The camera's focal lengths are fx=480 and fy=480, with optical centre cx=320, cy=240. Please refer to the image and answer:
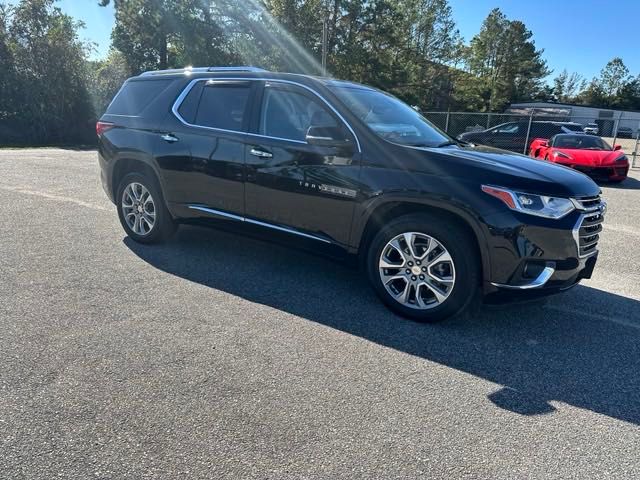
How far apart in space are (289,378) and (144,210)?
10.5 feet

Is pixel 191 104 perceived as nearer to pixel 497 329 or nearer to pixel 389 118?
pixel 389 118

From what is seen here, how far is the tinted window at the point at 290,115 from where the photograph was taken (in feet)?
13.4

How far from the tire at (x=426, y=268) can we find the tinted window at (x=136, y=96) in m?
3.08

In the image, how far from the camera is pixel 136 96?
17.8ft

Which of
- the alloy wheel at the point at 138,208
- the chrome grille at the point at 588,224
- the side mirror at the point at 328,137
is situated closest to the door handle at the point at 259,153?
the side mirror at the point at 328,137

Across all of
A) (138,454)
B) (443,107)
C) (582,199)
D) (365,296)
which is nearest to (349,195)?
(365,296)

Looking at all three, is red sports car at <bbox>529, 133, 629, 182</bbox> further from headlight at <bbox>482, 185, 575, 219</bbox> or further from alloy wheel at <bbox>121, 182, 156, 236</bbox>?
alloy wheel at <bbox>121, 182, 156, 236</bbox>

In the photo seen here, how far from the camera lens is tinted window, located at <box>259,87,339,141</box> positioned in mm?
4098

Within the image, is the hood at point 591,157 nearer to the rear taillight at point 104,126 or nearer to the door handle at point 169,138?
the door handle at point 169,138

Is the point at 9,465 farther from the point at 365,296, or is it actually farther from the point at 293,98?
the point at 293,98

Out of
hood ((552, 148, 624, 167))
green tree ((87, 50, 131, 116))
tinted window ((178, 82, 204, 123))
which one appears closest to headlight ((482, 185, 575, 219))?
tinted window ((178, 82, 204, 123))

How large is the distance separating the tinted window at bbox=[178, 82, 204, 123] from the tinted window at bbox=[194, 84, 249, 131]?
0.17 ft

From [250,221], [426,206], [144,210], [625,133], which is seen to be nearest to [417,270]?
[426,206]

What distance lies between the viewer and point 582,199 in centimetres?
348
